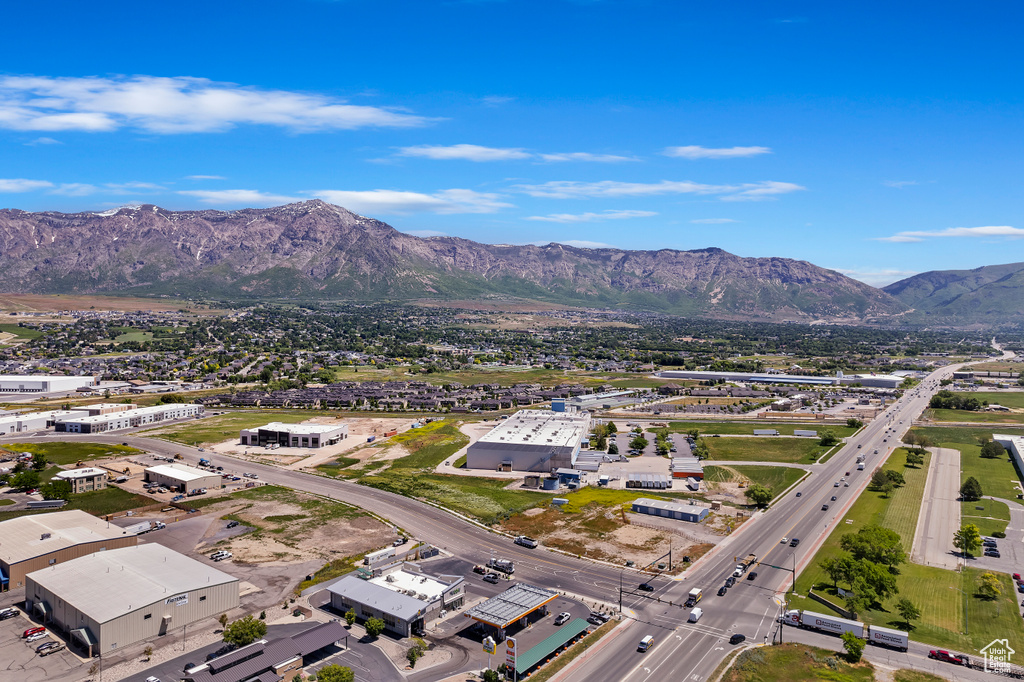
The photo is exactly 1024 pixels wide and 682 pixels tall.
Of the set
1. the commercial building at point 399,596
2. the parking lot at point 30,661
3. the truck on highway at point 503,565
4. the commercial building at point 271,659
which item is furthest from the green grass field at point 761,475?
the parking lot at point 30,661

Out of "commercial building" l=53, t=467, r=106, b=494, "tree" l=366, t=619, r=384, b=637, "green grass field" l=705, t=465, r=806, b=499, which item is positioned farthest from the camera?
"green grass field" l=705, t=465, r=806, b=499

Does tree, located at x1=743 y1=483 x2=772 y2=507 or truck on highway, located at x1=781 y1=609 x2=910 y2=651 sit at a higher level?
tree, located at x1=743 y1=483 x2=772 y2=507

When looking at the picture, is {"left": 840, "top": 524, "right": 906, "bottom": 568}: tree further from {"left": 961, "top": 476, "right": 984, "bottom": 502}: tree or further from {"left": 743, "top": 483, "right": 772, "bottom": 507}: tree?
{"left": 961, "top": 476, "right": 984, "bottom": 502}: tree

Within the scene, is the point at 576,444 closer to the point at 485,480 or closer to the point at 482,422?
the point at 485,480

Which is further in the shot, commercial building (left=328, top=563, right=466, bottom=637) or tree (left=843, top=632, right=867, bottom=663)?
commercial building (left=328, top=563, right=466, bottom=637)

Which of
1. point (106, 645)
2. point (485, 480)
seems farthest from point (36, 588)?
point (485, 480)

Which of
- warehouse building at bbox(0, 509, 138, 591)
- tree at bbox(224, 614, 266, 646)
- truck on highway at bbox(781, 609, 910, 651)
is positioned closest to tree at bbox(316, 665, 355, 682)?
tree at bbox(224, 614, 266, 646)

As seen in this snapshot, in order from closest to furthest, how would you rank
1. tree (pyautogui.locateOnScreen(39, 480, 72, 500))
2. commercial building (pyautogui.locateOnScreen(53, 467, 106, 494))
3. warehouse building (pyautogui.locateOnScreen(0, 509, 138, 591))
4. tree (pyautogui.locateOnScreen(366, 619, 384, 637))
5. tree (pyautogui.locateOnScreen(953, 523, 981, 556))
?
tree (pyautogui.locateOnScreen(366, 619, 384, 637)) → warehouse building (pyautogui.locateOnScreen(0, 509, 138, 591)) → tree (pyautogui.locateOnScreen(953, 523, 981, 556)) → tree (pyautogui.locateOnScreen(39, 480, 72, 500)) → commercial building (pyautogui.locateOnScreen(53, 467, 106, 494))

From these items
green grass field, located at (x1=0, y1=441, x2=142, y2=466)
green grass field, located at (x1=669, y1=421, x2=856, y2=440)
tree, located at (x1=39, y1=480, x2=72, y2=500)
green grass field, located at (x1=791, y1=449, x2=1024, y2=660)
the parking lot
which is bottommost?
green grass field, located at (x1=0, y1=441, x2=142, y2=466)
